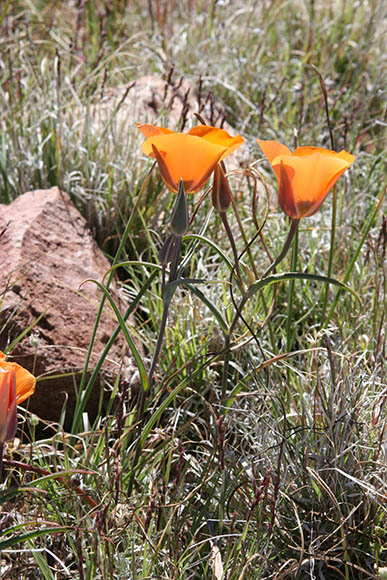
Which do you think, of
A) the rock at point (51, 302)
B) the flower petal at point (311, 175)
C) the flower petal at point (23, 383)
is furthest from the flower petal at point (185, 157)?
the rock at point (51, 302)

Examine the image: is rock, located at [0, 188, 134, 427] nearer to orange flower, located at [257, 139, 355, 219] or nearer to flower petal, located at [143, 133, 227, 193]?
flower petal, located at [143, 133, 227, 193]

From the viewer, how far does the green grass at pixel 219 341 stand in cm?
136

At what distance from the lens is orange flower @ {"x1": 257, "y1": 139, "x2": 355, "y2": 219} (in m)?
1.07

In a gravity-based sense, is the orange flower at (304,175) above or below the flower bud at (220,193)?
above

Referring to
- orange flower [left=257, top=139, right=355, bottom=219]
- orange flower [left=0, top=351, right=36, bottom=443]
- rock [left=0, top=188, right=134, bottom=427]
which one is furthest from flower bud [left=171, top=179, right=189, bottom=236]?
rock [left=0, top=188, right=134, bottom=427]

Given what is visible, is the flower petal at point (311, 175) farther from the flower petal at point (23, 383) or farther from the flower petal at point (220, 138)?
the flower petal at point (23, 383)

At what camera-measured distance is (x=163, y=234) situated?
2.54 metres

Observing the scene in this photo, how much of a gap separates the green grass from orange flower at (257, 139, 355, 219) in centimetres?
11

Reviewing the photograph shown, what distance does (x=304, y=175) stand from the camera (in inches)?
43.4

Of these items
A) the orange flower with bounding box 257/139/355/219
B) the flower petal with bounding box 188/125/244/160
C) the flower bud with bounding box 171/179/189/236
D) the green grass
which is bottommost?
the green grass

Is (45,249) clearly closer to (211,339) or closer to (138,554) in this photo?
(211,339)

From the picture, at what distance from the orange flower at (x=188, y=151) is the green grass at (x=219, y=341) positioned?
0.55 ft

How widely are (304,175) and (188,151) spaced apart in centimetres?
19

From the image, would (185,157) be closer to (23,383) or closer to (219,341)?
(23,383)
